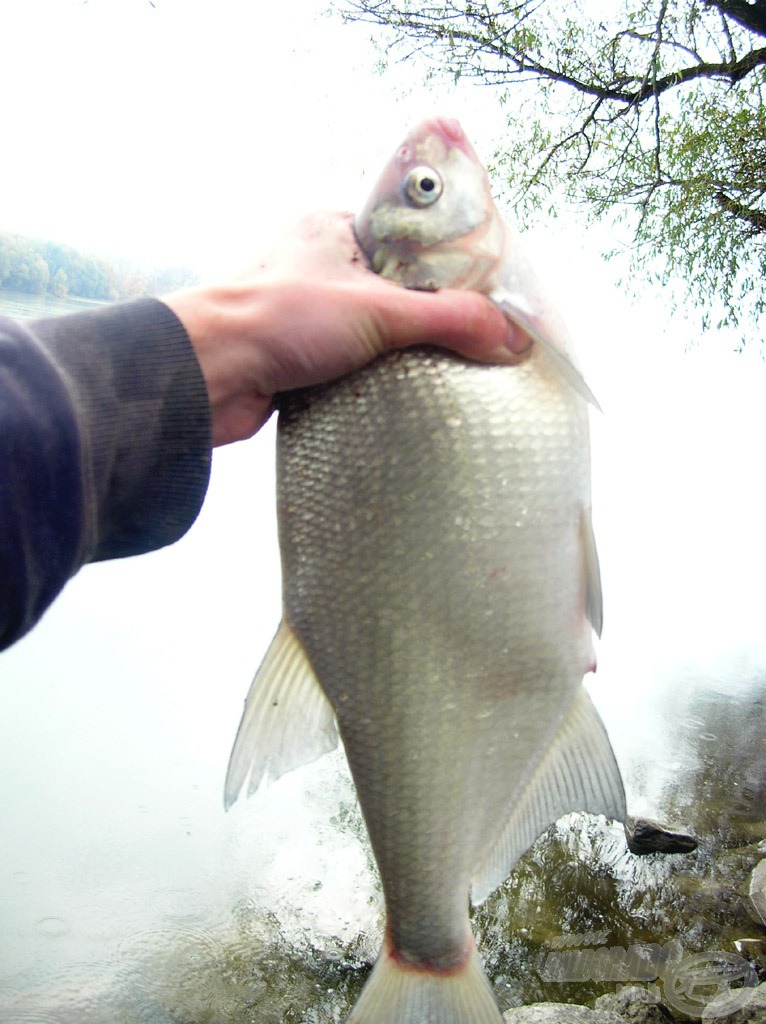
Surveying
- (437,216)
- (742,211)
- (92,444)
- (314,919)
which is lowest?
(314,919)

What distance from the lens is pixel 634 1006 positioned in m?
2.36

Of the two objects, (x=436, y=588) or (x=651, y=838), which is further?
(x=651, y=838)

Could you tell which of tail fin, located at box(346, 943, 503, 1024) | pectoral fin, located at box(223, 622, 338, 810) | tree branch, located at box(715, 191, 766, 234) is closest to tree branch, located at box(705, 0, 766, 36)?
tree branch, located at box(715, 191, 766, 234)

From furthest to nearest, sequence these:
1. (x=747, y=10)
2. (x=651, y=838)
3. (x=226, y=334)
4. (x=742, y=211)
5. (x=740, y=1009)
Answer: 1. (x=742, y=211)
2. (x=747, y=10)
3. (x=651, y=838)
4. (x=740, y=1009)
5. (x=226, y=334)

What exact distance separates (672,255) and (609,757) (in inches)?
220

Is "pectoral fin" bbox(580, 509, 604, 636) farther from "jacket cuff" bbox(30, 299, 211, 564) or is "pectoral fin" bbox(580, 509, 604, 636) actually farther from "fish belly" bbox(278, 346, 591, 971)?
"jacket cuff" bbox(30, 299, 211, 564)

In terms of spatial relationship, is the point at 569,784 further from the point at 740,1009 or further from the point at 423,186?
the point at 740,1009

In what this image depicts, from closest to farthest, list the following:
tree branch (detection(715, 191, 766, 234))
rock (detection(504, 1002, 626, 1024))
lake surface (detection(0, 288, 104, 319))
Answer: rock (detection(504, 1002, 626, 1024)) < lake surface (detection(0, 288, 104, 319)) < tree branch (detection(715, 191, 766, 234))

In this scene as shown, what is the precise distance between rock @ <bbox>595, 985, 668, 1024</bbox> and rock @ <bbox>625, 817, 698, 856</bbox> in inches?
34.9

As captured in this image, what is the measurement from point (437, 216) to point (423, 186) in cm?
4

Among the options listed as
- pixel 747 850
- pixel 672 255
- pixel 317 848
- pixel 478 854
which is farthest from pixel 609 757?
pixel 672 255

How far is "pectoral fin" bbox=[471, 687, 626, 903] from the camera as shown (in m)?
0.92

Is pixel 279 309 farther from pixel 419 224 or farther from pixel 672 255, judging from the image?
pixel 672 255

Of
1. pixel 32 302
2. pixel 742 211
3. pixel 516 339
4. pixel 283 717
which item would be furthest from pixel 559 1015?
pixel 742 211
